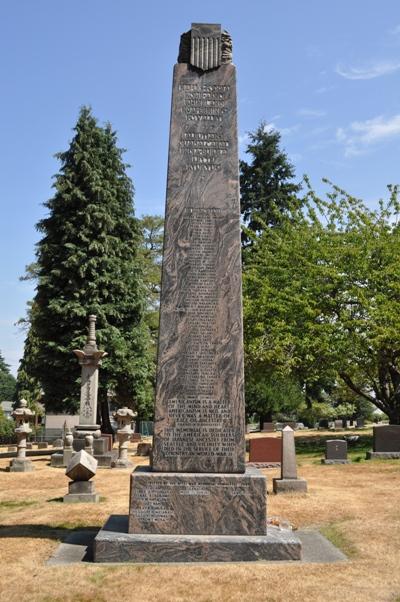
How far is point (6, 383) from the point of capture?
10938 cm

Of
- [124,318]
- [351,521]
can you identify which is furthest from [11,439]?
[351,521]

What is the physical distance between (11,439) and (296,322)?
27206 millimetres

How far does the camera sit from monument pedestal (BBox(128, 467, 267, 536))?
6.36 meters

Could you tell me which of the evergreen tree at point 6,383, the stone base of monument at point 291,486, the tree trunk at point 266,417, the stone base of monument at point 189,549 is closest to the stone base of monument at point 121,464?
the stone base of monument at point 291,486

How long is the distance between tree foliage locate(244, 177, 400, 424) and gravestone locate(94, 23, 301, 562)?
13982mm

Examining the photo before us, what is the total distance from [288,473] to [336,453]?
19.4 ft

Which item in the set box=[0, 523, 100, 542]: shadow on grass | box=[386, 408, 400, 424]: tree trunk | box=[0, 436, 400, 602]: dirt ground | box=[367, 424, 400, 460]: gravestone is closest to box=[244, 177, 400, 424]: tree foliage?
box=[386, 408, 400, 424]: tree trunk

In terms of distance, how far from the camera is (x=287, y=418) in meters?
53.5

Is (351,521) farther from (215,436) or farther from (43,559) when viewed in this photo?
(43,559)

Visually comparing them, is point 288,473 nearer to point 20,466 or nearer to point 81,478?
point 81,478

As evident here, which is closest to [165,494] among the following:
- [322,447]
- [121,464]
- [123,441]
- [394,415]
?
[121,464]

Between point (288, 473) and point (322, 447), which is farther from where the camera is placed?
point (322, 447)

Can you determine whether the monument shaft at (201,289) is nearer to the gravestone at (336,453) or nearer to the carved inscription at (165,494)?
the carved inscription at (165,494)

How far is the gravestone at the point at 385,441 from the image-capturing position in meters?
18.0
